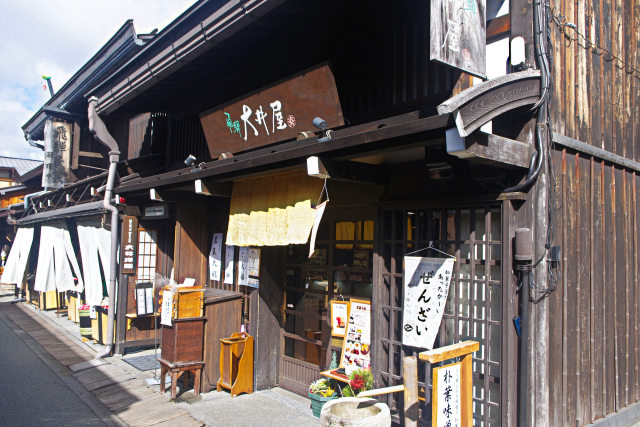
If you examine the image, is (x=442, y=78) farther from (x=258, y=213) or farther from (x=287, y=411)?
(x=287, y=411)

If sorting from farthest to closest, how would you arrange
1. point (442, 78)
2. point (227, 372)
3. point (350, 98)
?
point (227, 372) < point (350, 98) < point (442, 78)

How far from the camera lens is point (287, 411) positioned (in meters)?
7.85

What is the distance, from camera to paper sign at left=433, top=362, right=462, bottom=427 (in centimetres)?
450

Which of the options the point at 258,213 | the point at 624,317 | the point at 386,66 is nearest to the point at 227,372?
the point at 258,213

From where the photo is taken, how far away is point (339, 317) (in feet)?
24.6

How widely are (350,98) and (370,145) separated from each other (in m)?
1.93

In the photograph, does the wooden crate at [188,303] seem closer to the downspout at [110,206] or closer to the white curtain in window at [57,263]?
the downspout at [110,206]

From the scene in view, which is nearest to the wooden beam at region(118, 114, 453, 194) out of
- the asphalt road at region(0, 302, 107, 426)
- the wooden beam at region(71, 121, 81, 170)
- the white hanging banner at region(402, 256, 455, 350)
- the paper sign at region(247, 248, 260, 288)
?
the white hanging banner at region(402, 256, 455, 350)

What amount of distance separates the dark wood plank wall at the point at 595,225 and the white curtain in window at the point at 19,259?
68.3 ft

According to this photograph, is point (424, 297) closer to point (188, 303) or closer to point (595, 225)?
point (595, 225)

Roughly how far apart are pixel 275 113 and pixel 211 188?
231 cm

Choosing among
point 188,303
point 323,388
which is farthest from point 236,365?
point 323,388

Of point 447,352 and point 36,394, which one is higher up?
point 447,352

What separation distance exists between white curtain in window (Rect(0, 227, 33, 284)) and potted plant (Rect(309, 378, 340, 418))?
1740 centimetres
